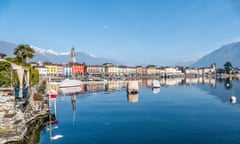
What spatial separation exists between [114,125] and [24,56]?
4736 centimetres

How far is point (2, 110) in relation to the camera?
22625 mm

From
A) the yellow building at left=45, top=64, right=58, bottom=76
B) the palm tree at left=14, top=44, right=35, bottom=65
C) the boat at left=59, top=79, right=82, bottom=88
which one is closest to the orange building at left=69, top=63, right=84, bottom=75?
the yellow building at left=45, top=64, right=58, bottom=76

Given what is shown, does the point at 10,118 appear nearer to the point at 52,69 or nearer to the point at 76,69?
the point at 52,69

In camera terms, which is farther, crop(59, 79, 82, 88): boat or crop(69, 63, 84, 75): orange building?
crop(69, 63, 84, 75): orange building

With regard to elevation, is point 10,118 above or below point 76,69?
below

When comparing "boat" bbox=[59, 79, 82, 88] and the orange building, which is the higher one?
the orange building

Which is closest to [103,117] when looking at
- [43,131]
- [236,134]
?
[43,131]

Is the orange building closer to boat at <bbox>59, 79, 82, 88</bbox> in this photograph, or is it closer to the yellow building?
the yellow building

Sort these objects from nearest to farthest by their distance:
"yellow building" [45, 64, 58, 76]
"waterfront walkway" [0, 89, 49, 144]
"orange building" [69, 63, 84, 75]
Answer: "waterfront walkway" [0, 89, 49, 144]
"yellow building" [45, 64, 58, 76]
"orange building" [69, 63, 84, 75]

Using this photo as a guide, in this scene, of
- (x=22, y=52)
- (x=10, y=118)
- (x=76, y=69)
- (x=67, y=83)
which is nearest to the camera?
(x=10, y=118)

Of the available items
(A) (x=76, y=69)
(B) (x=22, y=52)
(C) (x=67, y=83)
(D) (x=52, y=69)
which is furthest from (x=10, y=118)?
(A) (x=76, y=69)

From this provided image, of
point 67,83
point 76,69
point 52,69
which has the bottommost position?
point 67,83

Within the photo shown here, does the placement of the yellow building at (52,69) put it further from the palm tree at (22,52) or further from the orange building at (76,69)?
the palm tree at (22,52)

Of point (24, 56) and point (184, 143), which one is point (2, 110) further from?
point (24, 56)
